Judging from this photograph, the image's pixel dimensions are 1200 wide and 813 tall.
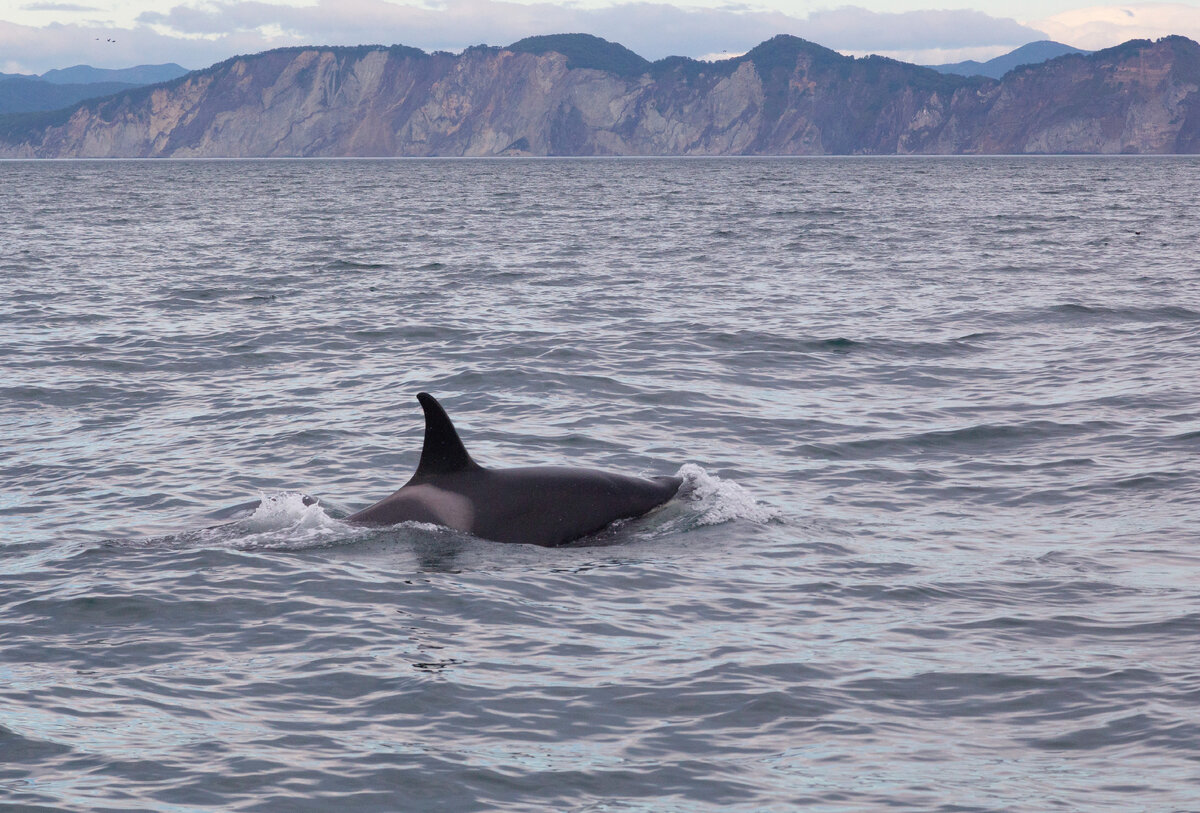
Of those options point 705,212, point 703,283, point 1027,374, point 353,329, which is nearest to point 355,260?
point 703,283

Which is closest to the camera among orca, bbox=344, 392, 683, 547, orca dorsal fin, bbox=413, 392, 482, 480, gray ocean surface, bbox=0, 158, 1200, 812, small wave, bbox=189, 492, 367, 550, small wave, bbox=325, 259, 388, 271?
gray ocean surface, bbox=0, 158, 1200, 812

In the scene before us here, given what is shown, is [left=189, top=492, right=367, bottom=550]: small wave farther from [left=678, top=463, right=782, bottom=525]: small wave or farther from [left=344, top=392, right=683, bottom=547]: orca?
[left=678, top=463, right=782, bottom=525]: small wave

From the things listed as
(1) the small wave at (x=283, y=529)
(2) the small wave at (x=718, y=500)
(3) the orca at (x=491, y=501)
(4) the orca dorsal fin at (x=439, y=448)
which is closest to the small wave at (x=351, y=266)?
(1) the small wave at (x=283, y=529)

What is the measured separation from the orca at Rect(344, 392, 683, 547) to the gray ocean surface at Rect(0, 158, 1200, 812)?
24 cm

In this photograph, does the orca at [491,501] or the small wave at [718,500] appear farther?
the small wave at [718,500]

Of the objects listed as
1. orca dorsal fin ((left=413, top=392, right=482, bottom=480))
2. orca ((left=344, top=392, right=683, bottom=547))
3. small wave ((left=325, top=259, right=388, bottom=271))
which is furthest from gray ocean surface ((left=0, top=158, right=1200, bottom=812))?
small wave ((left=325, top=259, right=388, bottom=271))

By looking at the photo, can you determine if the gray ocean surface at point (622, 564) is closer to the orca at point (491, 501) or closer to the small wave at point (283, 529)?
the small wave at point (283, 529)

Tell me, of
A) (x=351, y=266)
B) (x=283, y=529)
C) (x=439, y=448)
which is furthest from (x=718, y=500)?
(x=351, y=266)

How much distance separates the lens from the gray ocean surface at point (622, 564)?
24.3ft

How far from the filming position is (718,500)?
13.0 m

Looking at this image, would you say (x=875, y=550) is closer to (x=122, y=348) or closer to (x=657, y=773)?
Answer: (x=657, y=773)

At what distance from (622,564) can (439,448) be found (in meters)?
1.89

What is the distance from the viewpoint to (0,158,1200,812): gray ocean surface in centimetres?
741

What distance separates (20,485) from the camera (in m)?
14.5
